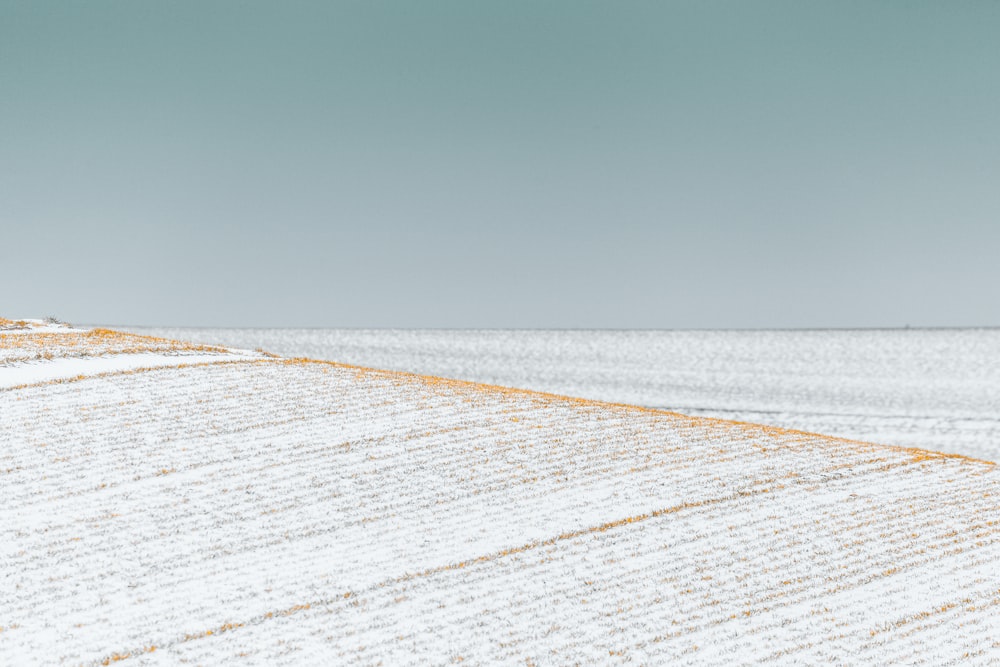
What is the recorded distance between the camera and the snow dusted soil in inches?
9.3

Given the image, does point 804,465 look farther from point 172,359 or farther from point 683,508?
point 172,359

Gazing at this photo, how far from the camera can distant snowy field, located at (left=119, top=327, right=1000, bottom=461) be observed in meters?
0.70

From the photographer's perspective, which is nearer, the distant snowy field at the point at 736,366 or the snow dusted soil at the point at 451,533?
the snow dusted soil at the point at 451,533

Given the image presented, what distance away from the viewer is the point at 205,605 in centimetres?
24

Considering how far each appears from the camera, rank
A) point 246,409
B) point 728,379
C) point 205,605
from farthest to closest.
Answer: point 728,379
point 246,409
point 205,605

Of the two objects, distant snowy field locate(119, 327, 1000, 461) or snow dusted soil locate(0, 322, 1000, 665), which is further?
distant snowy field locate(119, 327, 1000, 461)

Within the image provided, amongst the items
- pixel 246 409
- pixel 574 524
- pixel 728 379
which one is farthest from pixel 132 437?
pixel 728 379

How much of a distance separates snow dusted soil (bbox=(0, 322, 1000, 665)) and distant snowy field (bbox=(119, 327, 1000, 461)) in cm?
34

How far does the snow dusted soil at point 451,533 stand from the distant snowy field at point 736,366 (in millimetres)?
338

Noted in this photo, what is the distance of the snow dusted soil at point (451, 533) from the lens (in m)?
0.24

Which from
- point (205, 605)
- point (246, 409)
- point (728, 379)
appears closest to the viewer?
point (205, 605)

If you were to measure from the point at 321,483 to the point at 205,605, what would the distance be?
0.06m

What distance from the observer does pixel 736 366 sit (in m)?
0.80

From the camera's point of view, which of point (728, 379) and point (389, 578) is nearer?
point (389, 578)
